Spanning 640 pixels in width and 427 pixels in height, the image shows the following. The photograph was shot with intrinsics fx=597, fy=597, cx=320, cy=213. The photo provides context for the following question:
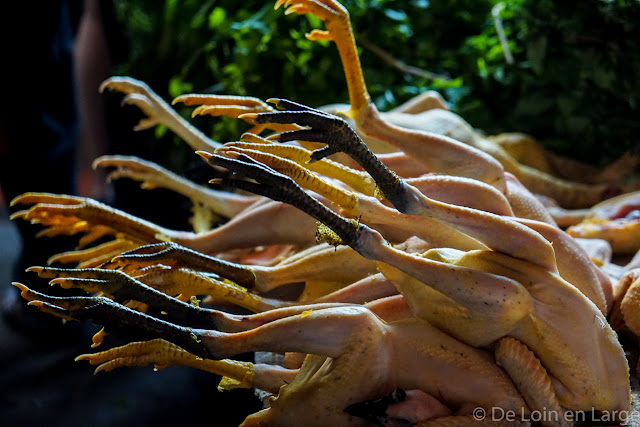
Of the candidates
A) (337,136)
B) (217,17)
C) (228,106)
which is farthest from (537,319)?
(217,17)

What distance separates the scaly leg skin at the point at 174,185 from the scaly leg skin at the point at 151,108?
134 millimetres

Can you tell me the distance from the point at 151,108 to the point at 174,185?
0.91 feet

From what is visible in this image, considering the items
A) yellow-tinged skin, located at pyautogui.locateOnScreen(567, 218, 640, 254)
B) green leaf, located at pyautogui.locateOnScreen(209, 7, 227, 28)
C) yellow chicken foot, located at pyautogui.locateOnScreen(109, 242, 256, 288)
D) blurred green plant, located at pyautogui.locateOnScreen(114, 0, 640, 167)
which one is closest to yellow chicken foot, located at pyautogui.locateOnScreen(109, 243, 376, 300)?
yellow chicken foot, located at pyautogui.locateOnScreen(109, 242, 256, 288)

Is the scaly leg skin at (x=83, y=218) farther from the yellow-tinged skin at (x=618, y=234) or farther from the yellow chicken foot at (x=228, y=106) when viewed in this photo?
the yellow-tinged skin at (x=618, y=234)

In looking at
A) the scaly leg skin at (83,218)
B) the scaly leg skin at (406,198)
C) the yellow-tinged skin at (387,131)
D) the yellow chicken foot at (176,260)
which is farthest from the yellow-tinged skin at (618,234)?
the scaly leg skin at (83,218)

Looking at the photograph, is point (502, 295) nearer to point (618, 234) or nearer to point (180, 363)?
point (180, 363)

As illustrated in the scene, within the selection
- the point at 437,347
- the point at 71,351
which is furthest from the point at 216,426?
the point at 71,351

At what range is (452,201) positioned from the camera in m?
1.40

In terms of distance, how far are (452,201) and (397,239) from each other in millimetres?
186

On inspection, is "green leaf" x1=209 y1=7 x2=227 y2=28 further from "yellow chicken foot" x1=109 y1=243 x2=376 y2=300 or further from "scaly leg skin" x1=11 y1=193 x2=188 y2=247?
"yellow chicken foot" x1=109 y1=243 x2=376 y2=300

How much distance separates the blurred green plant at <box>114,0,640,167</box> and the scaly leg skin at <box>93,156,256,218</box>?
2.97ft

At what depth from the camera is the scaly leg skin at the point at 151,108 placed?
1984 mm

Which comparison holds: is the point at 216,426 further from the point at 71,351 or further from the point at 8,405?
the point at 71,351

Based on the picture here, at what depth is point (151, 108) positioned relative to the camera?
203cm
